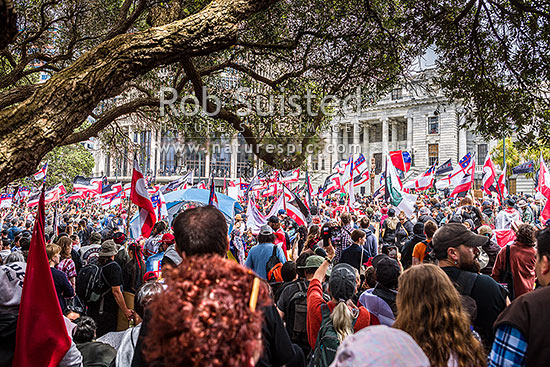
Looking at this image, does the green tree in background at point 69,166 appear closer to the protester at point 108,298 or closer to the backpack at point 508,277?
the protester at point 108,298

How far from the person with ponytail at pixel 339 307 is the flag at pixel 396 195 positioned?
342 inches

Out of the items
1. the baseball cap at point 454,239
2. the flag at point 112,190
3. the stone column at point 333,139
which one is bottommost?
the flag at point 112,190

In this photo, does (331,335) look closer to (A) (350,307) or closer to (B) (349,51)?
(A) (350,307)

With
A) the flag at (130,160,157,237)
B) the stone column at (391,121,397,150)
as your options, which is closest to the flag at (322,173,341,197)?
the flag at (130,160,157,237)

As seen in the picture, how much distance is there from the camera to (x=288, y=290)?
477 centimetres

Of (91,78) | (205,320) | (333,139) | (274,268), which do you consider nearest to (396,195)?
(274,268)

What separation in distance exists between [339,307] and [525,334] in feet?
4.96

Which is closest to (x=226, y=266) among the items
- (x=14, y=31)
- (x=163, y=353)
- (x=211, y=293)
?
(x=211, y=293)

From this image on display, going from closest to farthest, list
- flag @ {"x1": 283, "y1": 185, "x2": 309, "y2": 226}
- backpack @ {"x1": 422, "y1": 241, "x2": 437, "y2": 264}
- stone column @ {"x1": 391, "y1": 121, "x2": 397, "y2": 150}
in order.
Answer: backpack @ {"x1": 422, "y1": 241, "x2": 437, "y2": 264}, flag @ {"x1": 283, "y1": 185, "x2": 309, "y2": 226}, stone column @ {"x1": 391, "y1": 121, "x2": 397, "y2": 150}

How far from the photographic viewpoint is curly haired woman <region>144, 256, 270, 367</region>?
1522 millimetres

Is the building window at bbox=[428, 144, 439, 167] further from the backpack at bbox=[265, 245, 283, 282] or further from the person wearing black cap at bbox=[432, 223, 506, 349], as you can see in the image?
the person wearing black cap at bbox=[432, 223, 506, 349]

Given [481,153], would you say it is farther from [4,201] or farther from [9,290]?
[9,290]

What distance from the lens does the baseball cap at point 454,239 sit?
143 inches

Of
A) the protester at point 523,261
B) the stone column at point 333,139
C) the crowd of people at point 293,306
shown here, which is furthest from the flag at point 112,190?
the protester at point 523,261
